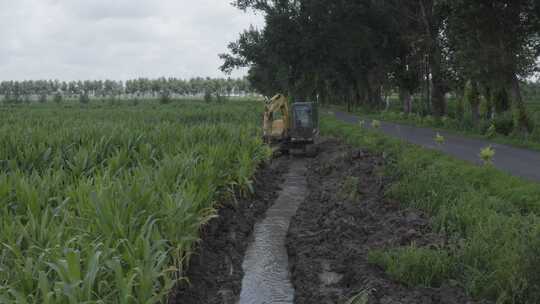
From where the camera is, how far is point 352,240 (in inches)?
294

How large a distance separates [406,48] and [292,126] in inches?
785

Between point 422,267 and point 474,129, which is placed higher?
point 474,129

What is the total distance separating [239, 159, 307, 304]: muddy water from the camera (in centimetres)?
623

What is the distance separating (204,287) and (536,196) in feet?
17.9

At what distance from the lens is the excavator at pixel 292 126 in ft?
55.5

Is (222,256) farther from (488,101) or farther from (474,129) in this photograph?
(488,101)

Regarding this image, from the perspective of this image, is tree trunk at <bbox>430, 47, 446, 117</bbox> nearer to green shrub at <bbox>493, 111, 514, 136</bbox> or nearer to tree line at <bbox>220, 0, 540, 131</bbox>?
tree line at <bbox>220, 0, 540, 131</bbox>

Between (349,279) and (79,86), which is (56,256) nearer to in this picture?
(349,279)

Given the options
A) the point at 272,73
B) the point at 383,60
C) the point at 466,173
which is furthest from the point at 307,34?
the point at 466,173

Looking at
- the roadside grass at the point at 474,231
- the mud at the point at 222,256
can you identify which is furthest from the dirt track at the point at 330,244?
the roadside grass at the point at 474,231

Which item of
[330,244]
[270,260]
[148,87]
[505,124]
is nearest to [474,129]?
[505,124]

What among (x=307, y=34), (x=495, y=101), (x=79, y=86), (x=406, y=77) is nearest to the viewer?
(x=495, y=101)

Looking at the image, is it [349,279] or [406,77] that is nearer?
[349,279]

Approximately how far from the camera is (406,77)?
1340 inches
